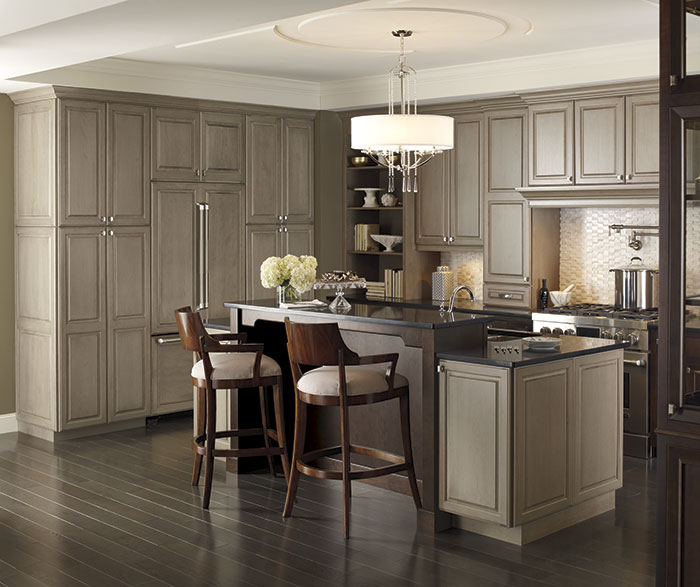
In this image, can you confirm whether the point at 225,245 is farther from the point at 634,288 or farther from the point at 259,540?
the point at 259,540

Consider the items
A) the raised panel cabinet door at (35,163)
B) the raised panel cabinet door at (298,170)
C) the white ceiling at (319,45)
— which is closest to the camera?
the white ceiling at (319,45)

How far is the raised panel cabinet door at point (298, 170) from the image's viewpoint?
8.04 metres

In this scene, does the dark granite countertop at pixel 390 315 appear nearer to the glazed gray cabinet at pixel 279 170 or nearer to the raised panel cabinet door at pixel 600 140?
the raised panel cabinet door at pixel 600 140

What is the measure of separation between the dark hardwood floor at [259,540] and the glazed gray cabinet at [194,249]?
5.94 ft

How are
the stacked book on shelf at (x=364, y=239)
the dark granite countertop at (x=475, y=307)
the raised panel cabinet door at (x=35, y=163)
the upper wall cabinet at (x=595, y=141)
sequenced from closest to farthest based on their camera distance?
the upper wall cabinet at (x=595, y=141)
the raised panel cabinet door at (x=35, y=163)
the dark granite countertop at (x=475, y=307)
the stacked book on shelf at (x=364, y=239)

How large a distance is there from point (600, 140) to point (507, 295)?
142cm

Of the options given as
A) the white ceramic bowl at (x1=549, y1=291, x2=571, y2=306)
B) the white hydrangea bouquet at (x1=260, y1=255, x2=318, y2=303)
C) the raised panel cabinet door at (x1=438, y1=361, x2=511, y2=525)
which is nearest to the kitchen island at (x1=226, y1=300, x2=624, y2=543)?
the raised panel cabinet door at (x1=438, y1=361, x2=511, y2=525)

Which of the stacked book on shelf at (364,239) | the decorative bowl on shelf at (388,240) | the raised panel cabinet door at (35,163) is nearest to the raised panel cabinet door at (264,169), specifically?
the stacked book on shelf at (364,239)

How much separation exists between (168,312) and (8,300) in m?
1.21

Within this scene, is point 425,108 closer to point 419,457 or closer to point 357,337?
point 357,337

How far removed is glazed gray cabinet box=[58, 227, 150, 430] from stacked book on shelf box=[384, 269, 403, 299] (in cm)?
215

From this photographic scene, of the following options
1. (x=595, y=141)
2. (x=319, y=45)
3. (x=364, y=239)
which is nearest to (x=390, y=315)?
(x=319, y=45)

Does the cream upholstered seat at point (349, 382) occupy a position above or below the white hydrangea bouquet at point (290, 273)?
below

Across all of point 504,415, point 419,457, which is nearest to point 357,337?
point 419,457
